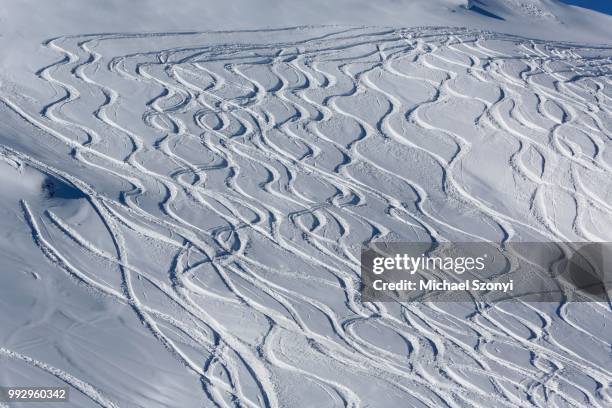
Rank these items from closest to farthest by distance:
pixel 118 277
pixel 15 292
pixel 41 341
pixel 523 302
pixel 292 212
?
1. pixel 41 341
2. pixel 15 292
3. pixel 118 277
4. pixel 523 302
5. pixel 292 212

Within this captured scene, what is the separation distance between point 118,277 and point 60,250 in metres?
0.56

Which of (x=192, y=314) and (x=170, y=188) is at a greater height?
(x=170, y=188)

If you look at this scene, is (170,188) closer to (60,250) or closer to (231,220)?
(231,220)

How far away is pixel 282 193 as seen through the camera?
8875 millimetres

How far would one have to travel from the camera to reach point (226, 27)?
1260 cm

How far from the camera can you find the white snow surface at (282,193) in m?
6.65

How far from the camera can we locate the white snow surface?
6648mm

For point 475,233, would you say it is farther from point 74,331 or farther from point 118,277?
point 74,331

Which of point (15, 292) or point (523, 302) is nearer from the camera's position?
point (15, 292)

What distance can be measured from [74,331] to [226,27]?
6.85 meters

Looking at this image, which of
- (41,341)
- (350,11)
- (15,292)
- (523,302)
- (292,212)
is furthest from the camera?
(350,11)

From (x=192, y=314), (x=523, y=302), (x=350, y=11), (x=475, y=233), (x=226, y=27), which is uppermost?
(x=350, y=11)

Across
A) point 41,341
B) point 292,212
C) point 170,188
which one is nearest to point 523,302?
point 292,212

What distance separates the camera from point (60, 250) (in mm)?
7500
